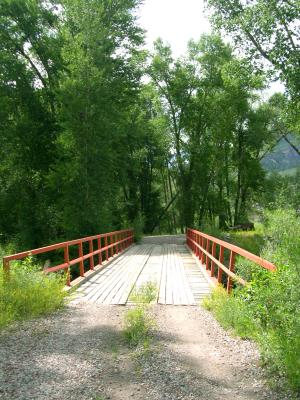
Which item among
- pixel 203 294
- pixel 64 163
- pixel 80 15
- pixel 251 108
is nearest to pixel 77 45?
pixel 80 15

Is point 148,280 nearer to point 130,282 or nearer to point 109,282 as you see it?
point 130,282

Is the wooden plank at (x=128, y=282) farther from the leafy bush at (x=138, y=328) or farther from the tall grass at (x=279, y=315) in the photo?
the tall grass at (x=279, y=315)

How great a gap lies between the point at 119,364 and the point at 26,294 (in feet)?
8.78

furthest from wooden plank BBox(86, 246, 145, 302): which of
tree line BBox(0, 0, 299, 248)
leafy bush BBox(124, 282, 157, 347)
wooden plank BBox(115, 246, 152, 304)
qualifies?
tree line BBox(0, 0, 299, 248)

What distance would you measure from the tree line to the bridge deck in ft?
24.2

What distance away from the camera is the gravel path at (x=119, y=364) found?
3914 millimetres

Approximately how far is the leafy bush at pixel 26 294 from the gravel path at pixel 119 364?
0.30 metres

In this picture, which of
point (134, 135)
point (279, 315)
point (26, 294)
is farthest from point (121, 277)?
point (134, 135)

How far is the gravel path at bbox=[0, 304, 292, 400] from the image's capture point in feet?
12.8

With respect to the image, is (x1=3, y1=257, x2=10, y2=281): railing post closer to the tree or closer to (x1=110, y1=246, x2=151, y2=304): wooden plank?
(x1=110, y1=246, x2=151, y2=304): wooden plank

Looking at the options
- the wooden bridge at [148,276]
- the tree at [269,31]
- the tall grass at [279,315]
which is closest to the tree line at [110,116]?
the tree at [269,31]

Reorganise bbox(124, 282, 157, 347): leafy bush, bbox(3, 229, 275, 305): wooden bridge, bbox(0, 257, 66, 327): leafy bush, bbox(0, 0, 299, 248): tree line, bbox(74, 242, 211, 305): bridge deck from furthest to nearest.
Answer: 1. bbox(0, 0, 299, 248): tree line
2. bbox(74, 242, 211, 305): bridge deck
3. bbox(3, 229, 275, 305): wooden bridge
4. bbox(0, 257, 66, 327): leafy bush
5. bbox(124, 282, 157, 347): leafy bush

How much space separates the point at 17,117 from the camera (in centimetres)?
2800

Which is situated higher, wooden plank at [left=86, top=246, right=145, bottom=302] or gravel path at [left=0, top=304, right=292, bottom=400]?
wooden plank at [left=86, top=246, right=145, bottom=302]
